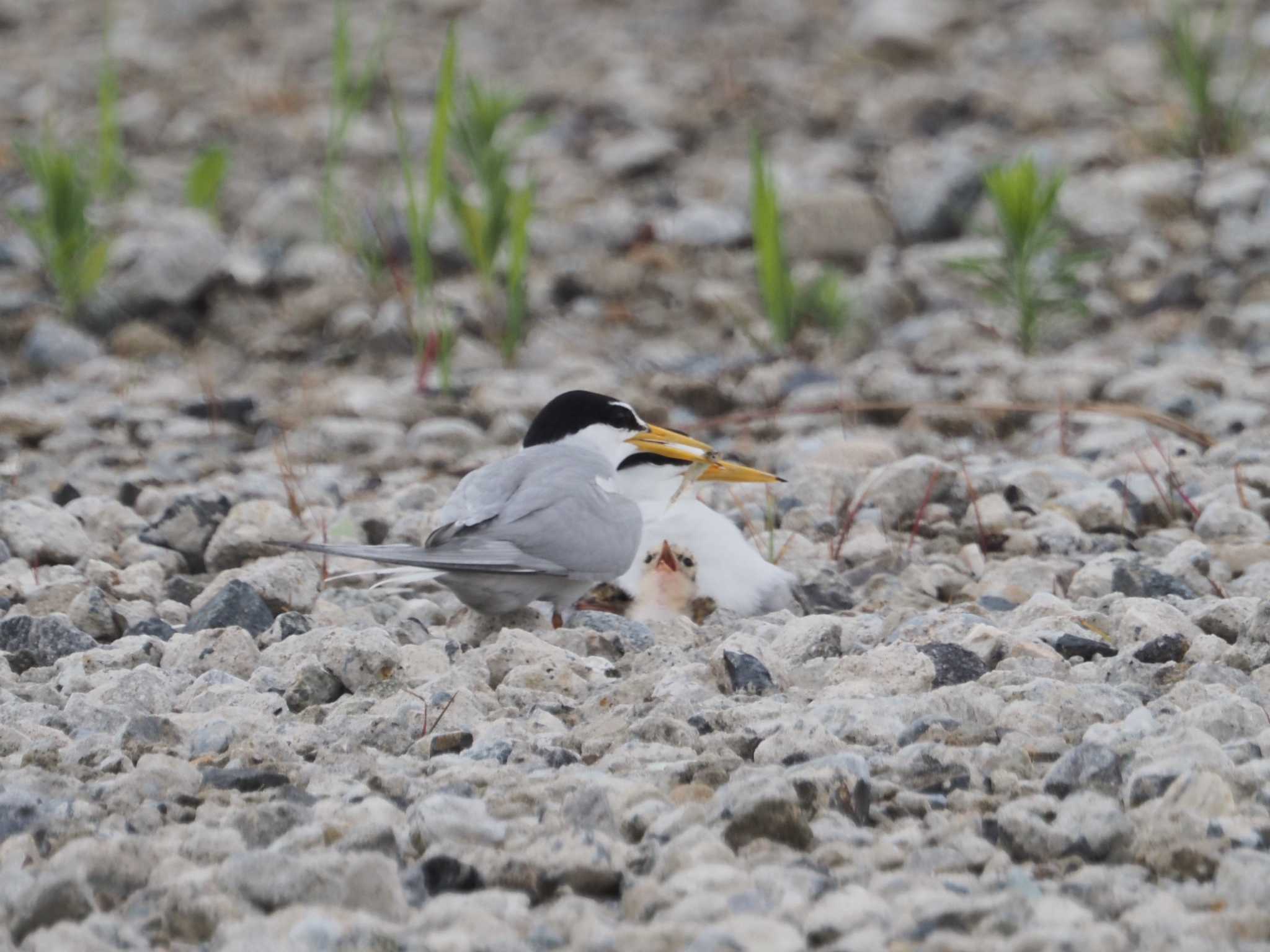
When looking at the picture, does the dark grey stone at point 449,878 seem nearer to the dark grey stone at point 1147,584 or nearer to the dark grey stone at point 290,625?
the dark grey stone at point 290,625

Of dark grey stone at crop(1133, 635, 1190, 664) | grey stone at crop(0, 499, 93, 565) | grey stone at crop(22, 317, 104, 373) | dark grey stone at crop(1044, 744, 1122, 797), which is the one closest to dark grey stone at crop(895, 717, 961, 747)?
dark grey stone at crop(1044, 744, 1122, 797)

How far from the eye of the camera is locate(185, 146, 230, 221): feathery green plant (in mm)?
6895

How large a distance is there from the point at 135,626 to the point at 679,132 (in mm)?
5488

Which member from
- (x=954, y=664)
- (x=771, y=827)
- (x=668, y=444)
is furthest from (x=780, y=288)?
(x=771, y=827)

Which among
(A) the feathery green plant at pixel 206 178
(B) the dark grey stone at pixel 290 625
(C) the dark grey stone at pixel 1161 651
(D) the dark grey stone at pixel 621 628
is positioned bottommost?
(D) the dark grey stone at pixel 621 628

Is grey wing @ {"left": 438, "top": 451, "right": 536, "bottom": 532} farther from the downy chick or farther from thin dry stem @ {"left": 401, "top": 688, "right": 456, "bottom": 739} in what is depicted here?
thin dry stem @ {"left": 401, "top": 688, "right": 456, "bottom": 739}

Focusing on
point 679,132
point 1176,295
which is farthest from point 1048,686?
point 679,132

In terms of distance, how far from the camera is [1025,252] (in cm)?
529

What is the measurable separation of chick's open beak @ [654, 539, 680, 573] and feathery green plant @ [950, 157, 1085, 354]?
192cm

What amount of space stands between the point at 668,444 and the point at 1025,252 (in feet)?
6.02

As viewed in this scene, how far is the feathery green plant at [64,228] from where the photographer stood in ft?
19.0

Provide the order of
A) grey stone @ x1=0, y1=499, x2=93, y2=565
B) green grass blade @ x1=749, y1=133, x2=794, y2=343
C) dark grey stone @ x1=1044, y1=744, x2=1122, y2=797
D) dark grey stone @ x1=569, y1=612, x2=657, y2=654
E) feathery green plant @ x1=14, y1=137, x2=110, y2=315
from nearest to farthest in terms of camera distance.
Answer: dark grey stone @ x1=1044, y1=744, x2=1122, y2=797, dark grey stone @ x1=569, y1=612, x2=657, y2=654, grey stone @ x1=0, y1=499, x2=93, y2=565, green grass blade @ x1=749, y1=133, x2=794, y2=343, feathery green plant @ x1=14, y1=137, x2=110, y2=315

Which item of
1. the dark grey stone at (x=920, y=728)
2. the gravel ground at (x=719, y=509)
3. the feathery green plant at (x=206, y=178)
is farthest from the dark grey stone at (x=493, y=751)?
the feathery green plant at (x=206, y=178)

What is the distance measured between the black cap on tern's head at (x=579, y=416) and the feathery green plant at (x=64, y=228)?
103 inches
